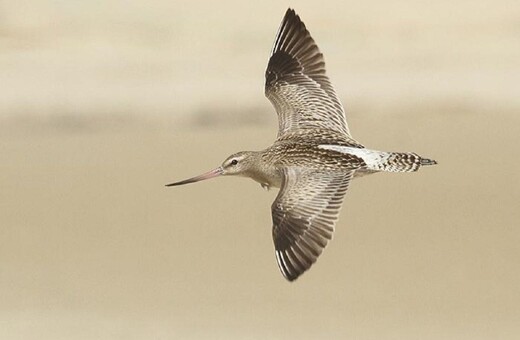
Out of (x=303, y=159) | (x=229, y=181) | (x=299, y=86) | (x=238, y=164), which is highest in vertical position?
(x=229, y=181)

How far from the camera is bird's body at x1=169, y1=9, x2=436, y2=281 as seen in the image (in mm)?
7188

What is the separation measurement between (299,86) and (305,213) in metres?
1.37

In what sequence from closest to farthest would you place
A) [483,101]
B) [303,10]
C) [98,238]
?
[98,238]
[483,101]
[303,10]

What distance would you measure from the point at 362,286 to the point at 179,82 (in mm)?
6029

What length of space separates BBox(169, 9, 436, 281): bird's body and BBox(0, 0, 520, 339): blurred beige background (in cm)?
197

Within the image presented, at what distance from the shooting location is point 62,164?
13188 mm

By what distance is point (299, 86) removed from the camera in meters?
8.47

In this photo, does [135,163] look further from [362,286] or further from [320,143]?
[320,143]

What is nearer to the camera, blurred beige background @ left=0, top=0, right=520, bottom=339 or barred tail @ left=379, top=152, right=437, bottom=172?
barred tail @ left=379, top=152, right=437, bottom=172

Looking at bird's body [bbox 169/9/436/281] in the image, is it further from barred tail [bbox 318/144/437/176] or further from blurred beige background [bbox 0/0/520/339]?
blurred beige background [bbox 0/0/520/339]

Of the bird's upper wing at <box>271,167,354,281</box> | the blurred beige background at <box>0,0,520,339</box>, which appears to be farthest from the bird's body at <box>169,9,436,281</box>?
the blurred beige background at <box>0,0,520,339</box>

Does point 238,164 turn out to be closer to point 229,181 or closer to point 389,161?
point 389,161

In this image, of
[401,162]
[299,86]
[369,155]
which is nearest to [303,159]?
[369,155]

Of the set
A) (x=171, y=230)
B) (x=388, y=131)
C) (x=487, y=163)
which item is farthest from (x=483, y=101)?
(x=171, y=230)
